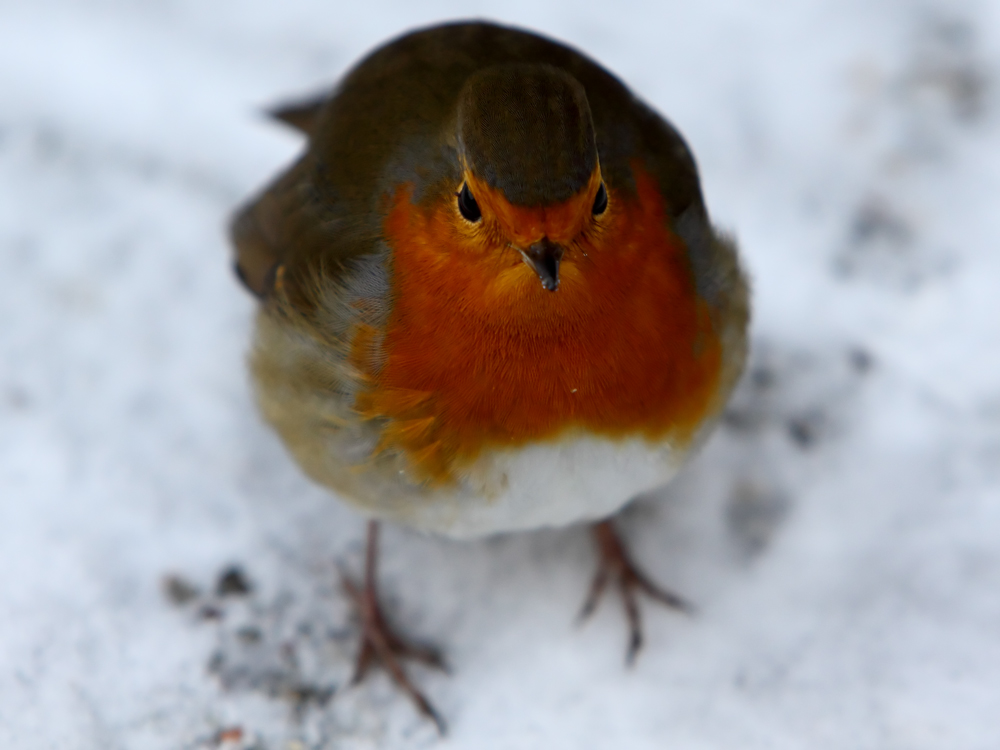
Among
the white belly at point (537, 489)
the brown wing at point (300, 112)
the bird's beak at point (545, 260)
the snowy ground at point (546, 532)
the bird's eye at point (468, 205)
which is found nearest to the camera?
the bird's beak at point (545, 260)

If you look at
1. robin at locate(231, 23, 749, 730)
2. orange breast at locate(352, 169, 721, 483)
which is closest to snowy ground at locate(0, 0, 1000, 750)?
robin at locate(231, 23, 749, 730)

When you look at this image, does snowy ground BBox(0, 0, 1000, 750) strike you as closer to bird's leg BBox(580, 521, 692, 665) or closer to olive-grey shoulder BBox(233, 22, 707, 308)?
bird's leg BBox(580, 521, 692, 665)

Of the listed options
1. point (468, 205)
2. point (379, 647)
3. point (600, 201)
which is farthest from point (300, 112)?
point (379, 647)

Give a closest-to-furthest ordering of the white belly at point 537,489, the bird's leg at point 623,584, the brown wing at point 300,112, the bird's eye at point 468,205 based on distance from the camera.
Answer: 1. the bird's eye at point 468,205
2. the white belly at point 537,489
3. the bird's leg at point 623,584
4. the brown wing at point 300,112

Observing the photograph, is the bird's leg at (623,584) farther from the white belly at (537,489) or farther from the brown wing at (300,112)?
the brown wing at (300,112)

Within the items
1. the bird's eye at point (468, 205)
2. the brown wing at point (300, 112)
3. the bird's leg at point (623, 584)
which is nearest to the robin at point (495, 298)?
the bird's eye at point (468, 205)

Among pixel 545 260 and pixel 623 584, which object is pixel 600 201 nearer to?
pixel 545 260

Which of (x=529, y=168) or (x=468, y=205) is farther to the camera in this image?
(x=468, y=205)
